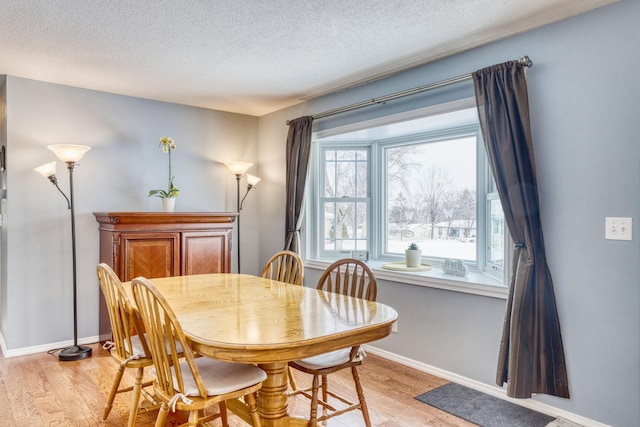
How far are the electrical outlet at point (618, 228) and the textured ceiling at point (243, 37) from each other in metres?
1.16

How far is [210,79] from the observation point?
11.9ft

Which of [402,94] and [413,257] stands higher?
[402,94]

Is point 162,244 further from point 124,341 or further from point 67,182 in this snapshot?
point 124,341

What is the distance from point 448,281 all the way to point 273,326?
168 centimetres

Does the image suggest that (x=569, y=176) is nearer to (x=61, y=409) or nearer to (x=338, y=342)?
(x=338, y=342)

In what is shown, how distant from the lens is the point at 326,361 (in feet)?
6.93

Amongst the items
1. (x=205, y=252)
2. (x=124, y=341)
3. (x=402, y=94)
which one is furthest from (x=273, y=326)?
(x=205, y=252)

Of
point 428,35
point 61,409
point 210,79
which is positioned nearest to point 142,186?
point 210,79

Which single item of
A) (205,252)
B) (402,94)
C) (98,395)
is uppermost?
(402,94)

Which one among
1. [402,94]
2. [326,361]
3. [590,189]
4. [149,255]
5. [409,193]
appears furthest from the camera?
[409,193]

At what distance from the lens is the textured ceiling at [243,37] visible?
237cm

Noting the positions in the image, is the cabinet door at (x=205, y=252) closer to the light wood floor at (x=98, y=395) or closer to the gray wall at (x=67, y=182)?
the gray wall at (x=67, y=182)

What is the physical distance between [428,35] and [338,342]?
2045 millimetres

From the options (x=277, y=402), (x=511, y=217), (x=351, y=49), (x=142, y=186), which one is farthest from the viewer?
(x=142, y=186)
